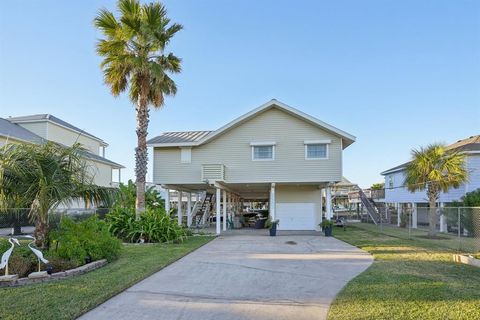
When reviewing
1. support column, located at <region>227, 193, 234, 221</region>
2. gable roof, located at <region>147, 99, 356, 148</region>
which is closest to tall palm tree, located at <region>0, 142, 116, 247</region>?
gable roof, located at <region>147, 99, 356, 148</region>

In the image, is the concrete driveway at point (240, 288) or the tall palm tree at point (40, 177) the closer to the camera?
the concrete driveway at point (240, 288)

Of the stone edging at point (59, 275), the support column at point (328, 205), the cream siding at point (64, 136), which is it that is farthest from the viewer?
the cream siding at point (64, 136)

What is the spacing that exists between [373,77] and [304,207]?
8.90 m

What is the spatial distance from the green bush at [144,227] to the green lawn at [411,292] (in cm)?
853

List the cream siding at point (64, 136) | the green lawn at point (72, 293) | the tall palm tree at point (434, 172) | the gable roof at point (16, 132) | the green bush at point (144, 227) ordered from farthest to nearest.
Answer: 1. the cream siding at point (64, 136)
2. the gable roof at point (16, 132)
3. the tall palm tree at point (434, 172)
4. the green bush at point (144, 227)
5. the green lawn at point (72, 293)

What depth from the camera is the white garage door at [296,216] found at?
2197 centimetres

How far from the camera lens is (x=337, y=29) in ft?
51.8

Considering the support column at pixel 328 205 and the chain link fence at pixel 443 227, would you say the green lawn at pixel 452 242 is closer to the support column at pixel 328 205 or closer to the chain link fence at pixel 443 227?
the chain link fence at pixel 443 227

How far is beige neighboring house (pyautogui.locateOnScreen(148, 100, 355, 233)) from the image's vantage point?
1897cm

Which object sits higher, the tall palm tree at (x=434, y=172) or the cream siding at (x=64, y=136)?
the cream siding at (x=64, y=136)

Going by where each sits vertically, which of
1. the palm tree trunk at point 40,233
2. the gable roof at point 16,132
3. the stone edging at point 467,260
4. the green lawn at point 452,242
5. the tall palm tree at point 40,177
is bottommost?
the green lawn at point 452,242

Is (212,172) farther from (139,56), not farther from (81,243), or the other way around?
(81,243)

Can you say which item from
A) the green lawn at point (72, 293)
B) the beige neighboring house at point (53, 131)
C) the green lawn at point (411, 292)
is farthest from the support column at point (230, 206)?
the green lawn at point (411, 292)

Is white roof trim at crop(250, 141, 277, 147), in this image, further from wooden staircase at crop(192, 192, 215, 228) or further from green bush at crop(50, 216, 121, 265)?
green bush at crop(50, 216, 121, 265)
